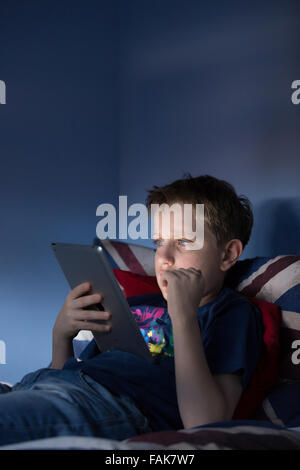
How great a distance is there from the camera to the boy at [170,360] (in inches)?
31.2

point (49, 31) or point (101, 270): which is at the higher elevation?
point (49, 31)

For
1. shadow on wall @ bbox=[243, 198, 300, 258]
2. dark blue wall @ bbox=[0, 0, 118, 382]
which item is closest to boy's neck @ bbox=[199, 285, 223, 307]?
shadow on wall @ bbox=[243, 198, 300, 258]

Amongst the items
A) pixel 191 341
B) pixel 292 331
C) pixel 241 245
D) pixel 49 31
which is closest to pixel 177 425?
pixel 191 341

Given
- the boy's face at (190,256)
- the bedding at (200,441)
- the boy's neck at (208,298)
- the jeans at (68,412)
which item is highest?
the boy's face at (190,256)

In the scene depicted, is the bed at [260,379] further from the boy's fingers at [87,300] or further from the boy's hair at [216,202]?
the boy's fingers at [87,300]

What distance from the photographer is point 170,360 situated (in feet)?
3.22

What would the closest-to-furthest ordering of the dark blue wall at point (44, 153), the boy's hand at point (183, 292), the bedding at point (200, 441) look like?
the bedding at point (200, 441) < the boy's hand at point (183, 292) < the dark blue wall at point (44, 153)

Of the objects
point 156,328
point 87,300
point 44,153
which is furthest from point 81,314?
point 44,153

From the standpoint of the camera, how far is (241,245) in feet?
3.68

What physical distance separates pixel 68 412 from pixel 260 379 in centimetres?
39

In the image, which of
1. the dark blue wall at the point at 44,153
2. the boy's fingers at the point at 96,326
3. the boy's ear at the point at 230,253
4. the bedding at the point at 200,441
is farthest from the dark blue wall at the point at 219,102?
the bedding at the point at 200,441

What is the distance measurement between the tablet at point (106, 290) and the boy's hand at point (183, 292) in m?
0.10

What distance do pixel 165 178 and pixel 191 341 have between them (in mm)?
1089

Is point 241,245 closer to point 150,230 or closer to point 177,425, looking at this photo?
point 177,425
